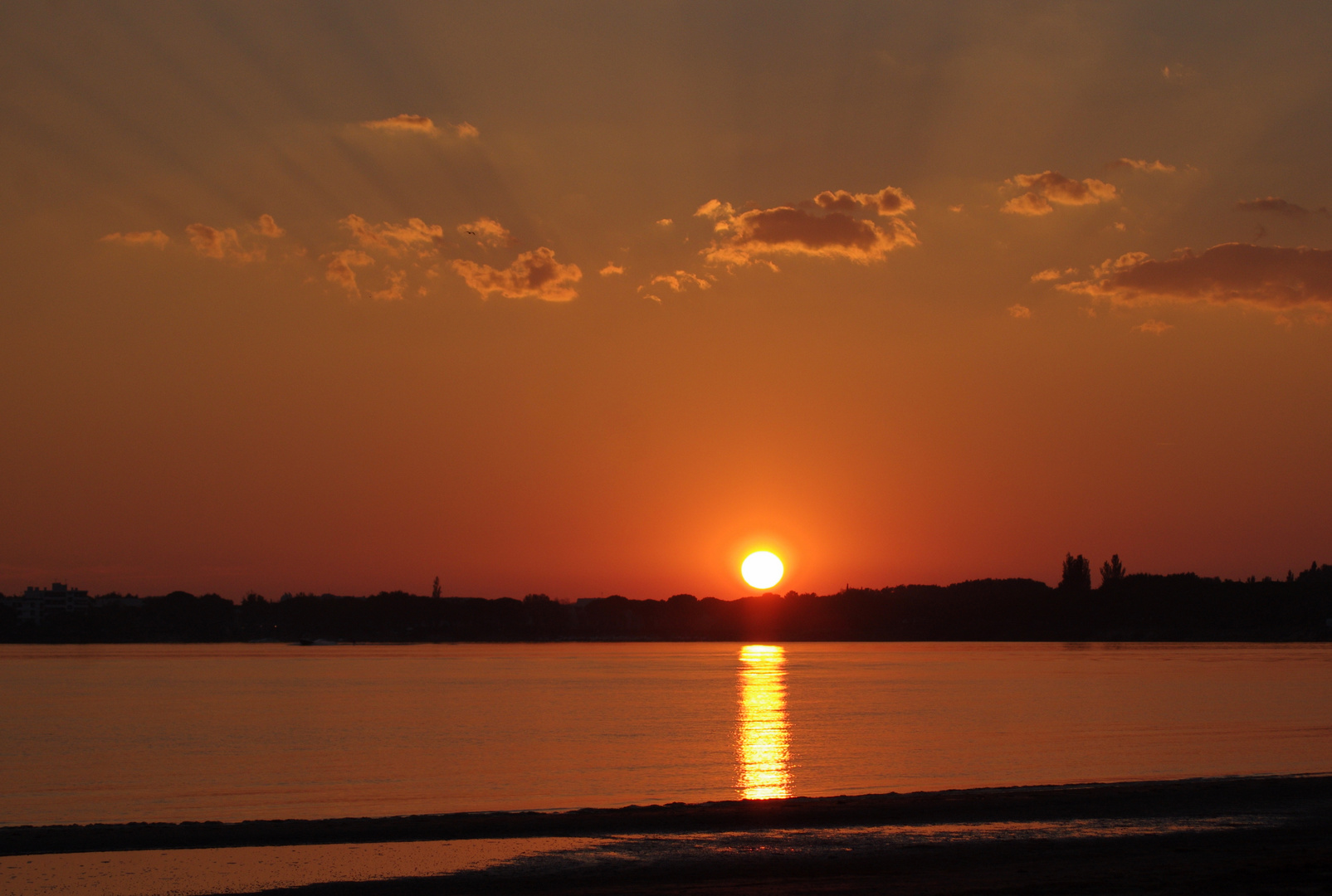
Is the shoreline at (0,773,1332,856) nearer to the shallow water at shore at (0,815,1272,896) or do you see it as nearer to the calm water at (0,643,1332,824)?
the shallow water at shore at (0,815,1272,896)

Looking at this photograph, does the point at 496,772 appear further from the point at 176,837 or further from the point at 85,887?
the point at 85,887

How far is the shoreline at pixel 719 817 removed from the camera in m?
25.5

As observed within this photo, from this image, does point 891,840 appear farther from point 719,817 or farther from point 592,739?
point 592,739

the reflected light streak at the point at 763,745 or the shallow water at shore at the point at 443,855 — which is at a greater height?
the shallow water at shore at the point at 443,855

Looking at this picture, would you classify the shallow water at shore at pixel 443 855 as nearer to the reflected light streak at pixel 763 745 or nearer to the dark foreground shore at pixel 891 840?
the dark foreground shore at pixel 891 840

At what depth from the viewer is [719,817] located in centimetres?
2762

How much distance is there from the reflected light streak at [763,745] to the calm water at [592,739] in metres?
0.25

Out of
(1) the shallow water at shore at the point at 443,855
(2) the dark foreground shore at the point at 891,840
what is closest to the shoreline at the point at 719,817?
(2) the dark foreground shore at the point at 891,840

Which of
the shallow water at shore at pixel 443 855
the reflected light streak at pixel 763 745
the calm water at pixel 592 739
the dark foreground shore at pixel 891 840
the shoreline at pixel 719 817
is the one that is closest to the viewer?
the dark foreground shore at pixel 891 840

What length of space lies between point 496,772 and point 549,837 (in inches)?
622

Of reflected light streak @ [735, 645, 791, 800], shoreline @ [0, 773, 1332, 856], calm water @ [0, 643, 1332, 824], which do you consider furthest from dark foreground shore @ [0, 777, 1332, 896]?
reflected light streak @ [735, 645, 791, 800]

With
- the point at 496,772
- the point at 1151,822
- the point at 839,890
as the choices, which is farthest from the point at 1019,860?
the point at 496,772

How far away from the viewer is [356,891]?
20.2m

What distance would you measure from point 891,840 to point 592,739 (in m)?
30.6
